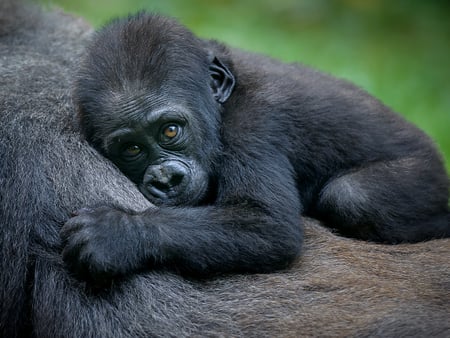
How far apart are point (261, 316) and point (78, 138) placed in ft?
3.07

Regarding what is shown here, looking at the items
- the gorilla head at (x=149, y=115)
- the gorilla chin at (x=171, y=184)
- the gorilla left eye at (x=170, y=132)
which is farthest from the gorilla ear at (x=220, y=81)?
the gorilla chin at (x=171, y=184)

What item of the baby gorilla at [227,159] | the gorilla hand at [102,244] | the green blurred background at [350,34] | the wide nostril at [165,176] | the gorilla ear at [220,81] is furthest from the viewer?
the green blurred background at [350,34]

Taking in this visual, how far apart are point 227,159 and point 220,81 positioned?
1.30 ft

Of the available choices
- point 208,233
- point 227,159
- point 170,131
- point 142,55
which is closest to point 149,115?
point 170,131

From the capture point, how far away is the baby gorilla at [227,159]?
267cm

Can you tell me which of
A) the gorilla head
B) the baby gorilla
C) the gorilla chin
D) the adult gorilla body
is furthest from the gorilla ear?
the adult gorilla body

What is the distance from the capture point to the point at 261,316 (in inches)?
104

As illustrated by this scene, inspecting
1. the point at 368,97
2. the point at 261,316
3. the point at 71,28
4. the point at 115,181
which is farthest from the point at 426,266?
the point at 71,28

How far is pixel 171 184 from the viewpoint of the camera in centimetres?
288

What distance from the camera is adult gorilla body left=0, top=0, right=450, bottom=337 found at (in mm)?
2613

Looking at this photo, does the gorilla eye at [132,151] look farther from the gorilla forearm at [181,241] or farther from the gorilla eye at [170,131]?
the gorilla forearm at [181,241]

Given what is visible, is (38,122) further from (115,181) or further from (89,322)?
(89,322)

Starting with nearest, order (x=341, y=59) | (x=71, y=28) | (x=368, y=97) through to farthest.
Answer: (x=368, y=97)
(x=71, y=28)
(x=341, y=59)

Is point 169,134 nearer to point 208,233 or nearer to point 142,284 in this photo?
point 208,233
